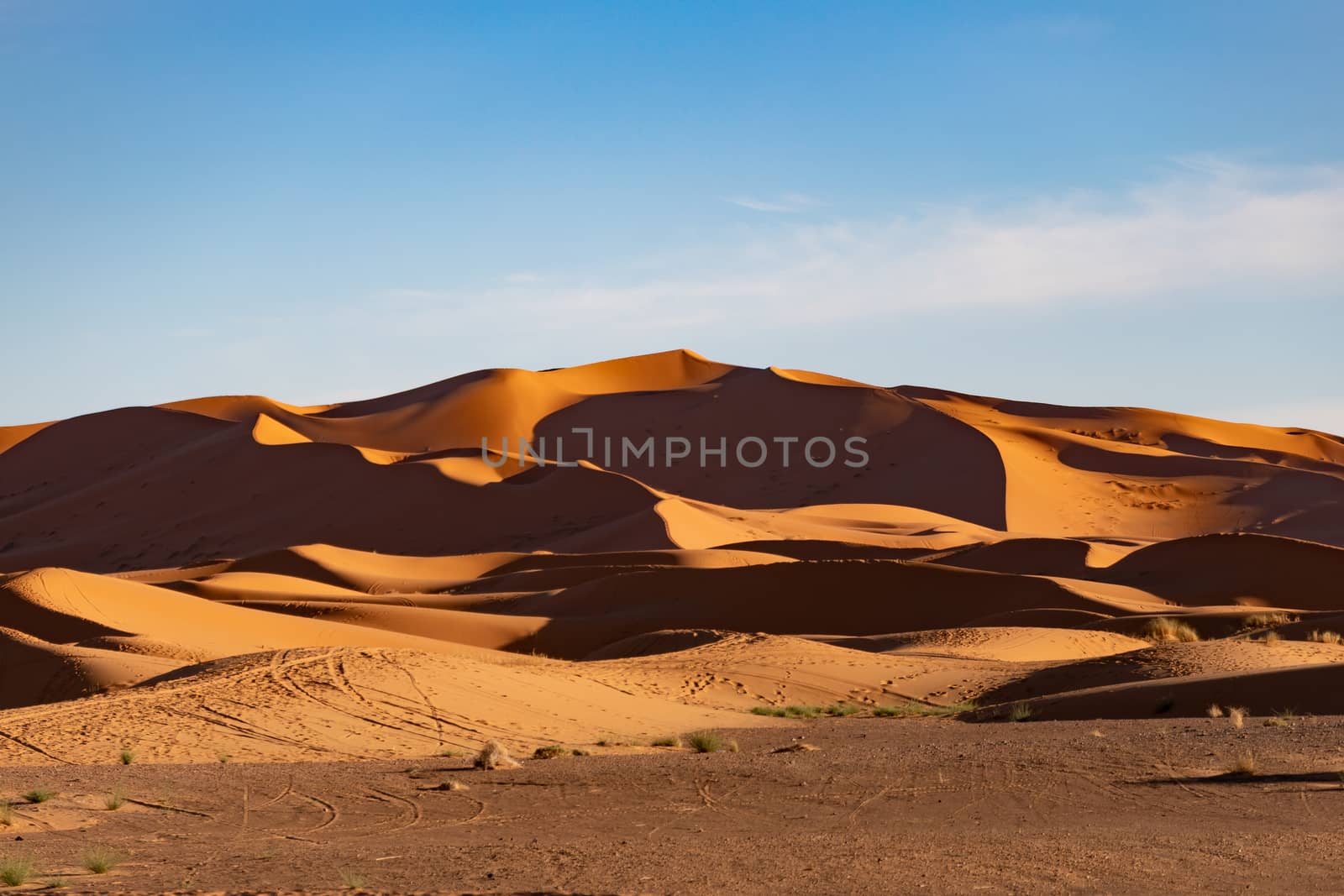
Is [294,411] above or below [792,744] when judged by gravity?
above

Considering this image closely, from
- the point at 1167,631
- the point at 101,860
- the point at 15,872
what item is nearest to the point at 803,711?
the point at 1167,631

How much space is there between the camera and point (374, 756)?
41.1ft

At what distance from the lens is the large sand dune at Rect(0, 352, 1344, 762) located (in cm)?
1548

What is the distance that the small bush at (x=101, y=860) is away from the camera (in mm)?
7051

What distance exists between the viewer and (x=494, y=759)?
11453mm

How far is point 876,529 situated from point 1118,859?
134 ft

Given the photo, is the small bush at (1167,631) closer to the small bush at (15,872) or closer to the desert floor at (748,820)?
the desert floor at (748,820)

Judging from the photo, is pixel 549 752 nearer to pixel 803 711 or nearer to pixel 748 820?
pixel 748 820

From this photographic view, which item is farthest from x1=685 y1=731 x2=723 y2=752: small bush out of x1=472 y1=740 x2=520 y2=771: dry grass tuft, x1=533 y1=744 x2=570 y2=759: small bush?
x1=472 y1=740 x2=520 y2=771: dry grass tuft

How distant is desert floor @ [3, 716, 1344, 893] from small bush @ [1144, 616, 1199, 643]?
33.1 ft

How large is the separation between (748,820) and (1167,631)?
16.4 metres

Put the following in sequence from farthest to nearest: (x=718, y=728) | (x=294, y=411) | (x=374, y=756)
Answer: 1. (x=294, y=411)
2. (x=718, y=728)
3. (x=374, y=756)

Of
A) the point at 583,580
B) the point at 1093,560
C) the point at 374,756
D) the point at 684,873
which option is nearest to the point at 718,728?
the point at 374,756

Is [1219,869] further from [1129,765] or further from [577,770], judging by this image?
[577,770]
